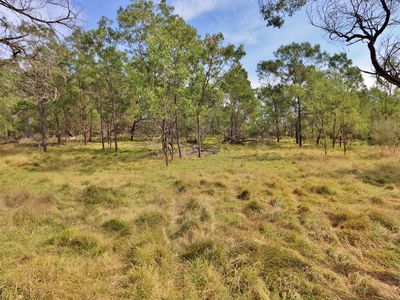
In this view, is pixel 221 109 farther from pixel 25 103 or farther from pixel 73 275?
pixel 73 275

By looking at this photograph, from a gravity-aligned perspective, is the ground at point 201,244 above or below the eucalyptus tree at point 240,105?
below

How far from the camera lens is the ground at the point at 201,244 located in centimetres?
327

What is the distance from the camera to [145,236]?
4.77 m

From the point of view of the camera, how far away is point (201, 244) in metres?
4.35

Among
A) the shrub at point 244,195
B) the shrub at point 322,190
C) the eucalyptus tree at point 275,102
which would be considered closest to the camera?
the shrub at point 244,195

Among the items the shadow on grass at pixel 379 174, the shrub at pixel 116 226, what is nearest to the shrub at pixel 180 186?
the shrub at pixel 116 226

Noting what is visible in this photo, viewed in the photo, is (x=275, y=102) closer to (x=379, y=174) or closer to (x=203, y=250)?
(x=379, y=174)

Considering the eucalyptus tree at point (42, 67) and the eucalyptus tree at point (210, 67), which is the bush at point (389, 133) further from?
the eucalyptus tree at point (42, 67)

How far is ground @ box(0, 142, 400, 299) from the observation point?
327 cm

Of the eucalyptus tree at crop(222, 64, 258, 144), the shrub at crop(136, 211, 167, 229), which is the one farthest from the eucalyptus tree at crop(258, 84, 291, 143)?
the shrub at crop(136, 211, 167, 229)

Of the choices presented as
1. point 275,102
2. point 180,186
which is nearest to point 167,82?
point 180,186

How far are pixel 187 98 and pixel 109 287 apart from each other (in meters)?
15.1

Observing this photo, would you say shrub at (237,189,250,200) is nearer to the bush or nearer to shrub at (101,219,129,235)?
shrub at (101,219,129,235)

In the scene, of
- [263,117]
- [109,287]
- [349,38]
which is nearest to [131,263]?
[109,287]
